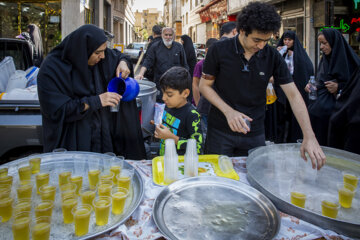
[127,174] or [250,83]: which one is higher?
[250,83]

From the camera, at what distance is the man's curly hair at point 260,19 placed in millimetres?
2119

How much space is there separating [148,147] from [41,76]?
7.06ft

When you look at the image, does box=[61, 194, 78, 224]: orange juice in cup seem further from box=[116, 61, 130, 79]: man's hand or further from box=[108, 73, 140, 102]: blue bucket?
box=[116, 61, 130, 79]: man's hand

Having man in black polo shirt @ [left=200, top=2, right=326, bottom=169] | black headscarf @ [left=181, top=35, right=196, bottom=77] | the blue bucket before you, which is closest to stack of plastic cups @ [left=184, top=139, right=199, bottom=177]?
man in black polo shirt @ [left=200, top=2, right=326, bottom=169]

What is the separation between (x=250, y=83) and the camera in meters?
2.41

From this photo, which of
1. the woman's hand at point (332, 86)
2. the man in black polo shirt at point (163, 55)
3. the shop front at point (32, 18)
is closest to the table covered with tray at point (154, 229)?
the woman's hand at point (332, 86)

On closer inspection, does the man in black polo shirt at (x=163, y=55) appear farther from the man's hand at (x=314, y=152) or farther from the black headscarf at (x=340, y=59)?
the man's hand at (x=314, y=152)

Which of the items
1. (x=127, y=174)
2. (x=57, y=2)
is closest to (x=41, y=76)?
(x=127, y=174)

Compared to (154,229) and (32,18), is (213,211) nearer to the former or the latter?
(154,229)

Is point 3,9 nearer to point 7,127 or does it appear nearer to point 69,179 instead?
point 7,127

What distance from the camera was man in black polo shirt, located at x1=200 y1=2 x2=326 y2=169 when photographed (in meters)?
2.19

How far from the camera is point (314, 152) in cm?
192

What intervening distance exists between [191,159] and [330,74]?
342 cm

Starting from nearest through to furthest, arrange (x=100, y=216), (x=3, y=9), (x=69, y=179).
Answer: (x=100, y=216) < (x=69, y=179) < (x=3, y=9)
